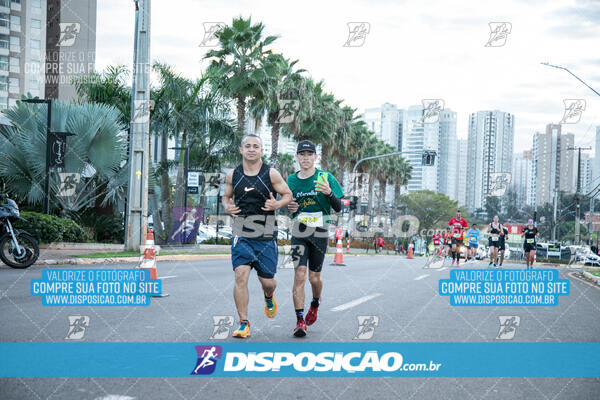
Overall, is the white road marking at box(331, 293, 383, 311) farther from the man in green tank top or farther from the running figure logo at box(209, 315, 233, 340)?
the running figure logo at box(209, 315, 233, 340)

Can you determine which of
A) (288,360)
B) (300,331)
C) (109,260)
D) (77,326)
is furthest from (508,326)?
(109,260)

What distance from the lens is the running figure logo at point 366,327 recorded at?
593cm

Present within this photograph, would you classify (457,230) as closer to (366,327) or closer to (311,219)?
(366,327)

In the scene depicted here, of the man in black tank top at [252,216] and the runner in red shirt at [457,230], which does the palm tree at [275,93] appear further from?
the man in black tank top at [252,216]

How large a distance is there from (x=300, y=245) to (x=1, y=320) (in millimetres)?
3338

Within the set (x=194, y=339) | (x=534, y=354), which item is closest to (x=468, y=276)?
(x=534, y=354)

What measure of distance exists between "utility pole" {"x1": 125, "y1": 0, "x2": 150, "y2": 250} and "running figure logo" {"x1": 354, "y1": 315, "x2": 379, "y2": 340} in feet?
36.6

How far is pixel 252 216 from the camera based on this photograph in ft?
19.4

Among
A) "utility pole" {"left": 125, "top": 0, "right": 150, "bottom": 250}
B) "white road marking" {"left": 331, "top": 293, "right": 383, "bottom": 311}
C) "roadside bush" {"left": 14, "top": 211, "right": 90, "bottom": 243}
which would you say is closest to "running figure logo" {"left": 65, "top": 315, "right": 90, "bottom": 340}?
"white road marking" {"left": 331, "top": 293, "right": 383, "bottom": 311}

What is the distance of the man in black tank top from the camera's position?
5.87 metres

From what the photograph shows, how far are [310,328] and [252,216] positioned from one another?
1.51 metres

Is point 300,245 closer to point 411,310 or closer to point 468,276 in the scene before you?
point 411,310

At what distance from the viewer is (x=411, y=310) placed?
832 centimetres

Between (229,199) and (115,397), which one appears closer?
(115,397)
